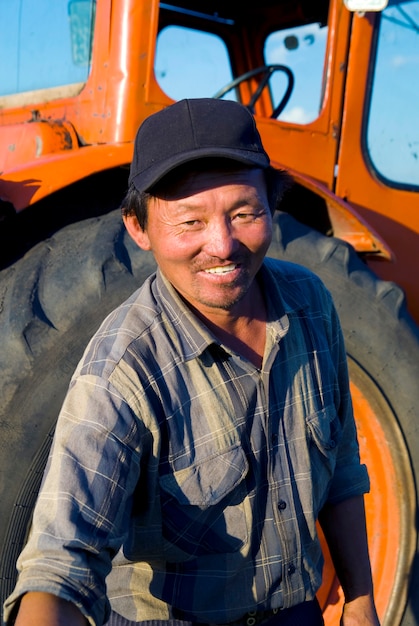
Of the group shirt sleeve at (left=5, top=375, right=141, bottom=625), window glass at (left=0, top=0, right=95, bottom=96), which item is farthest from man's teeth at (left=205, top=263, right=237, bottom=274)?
window glass at (left=0, top=0, right=95, bottom=96)

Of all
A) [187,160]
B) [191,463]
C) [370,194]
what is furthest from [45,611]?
[370,194]

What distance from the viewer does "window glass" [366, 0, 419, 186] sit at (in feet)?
7.91

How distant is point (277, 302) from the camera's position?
55.1 inches

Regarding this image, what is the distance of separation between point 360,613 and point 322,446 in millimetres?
368

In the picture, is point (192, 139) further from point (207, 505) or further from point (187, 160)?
point (207, 505)

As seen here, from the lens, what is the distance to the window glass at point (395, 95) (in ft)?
7.91

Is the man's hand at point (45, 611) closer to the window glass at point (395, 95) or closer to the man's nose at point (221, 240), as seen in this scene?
the man's nose at point (221, 240)

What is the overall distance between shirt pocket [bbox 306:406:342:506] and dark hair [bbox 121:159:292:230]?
0.40m

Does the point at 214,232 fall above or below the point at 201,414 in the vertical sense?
above

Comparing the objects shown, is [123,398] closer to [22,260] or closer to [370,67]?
[22,260]

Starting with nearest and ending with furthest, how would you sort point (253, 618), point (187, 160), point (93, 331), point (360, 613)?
1. point (187, 160)
2. point (253, 618)
3. point (360, 613)
4. point (93, 331)

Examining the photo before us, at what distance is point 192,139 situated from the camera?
1.19 m

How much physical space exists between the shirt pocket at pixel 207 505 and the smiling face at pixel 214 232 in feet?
0.90

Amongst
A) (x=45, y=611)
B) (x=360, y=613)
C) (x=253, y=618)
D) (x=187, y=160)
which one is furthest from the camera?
(x=360, y=613)
